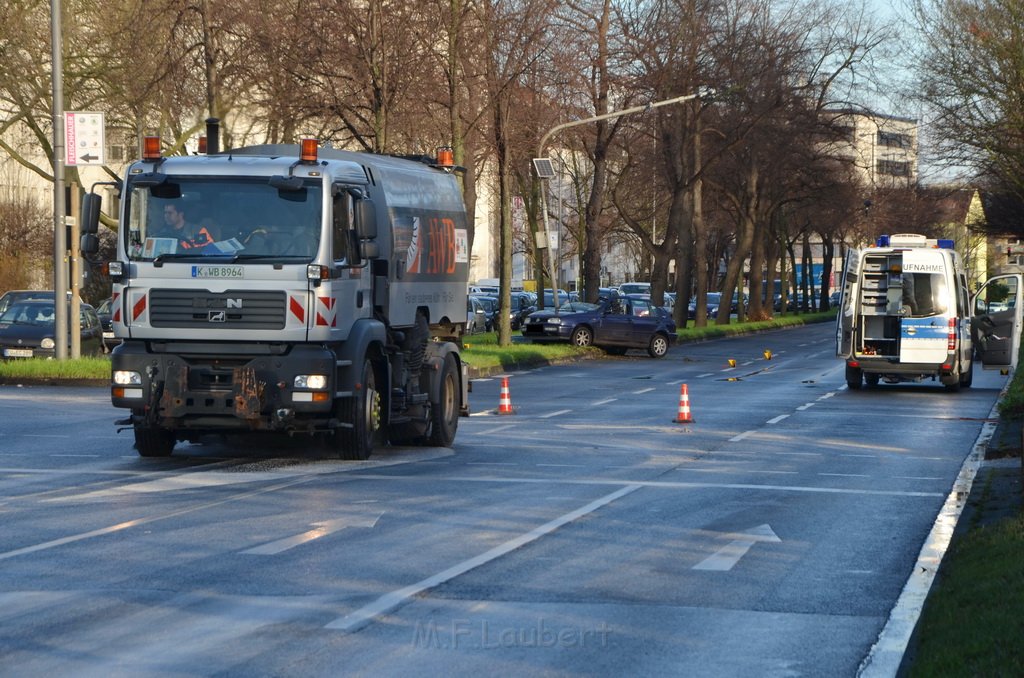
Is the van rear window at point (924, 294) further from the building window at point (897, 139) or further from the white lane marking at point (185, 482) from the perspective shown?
the building window at point (897, 139)

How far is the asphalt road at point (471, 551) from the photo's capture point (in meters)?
7.31

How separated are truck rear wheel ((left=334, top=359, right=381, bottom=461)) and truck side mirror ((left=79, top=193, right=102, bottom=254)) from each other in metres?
2.95

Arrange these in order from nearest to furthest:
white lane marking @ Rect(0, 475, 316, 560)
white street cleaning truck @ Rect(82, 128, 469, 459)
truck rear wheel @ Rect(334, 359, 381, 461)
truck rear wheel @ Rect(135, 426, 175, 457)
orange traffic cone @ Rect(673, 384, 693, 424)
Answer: white lane marking @ Rect(0, 475, 316, 560) → white street cleaning truck @ Rect(82, 128, 469, 459) → truck rear wheel @ Rect(334, 359, 381, 461) → truck rear wheel @ Rect(135, 426, 175, 457) → orange traffic cone @ Rect(673, 384, 693, 424)

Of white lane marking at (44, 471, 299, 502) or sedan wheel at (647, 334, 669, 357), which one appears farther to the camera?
sedan wheel at (647, 334, 669, 357)

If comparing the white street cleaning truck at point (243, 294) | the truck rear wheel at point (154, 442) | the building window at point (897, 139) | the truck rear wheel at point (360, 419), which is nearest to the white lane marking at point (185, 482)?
the white street cleaning truck at point (243, 294)

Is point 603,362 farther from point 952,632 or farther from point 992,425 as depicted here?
point 952,632

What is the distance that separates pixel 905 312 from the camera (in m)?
29.4

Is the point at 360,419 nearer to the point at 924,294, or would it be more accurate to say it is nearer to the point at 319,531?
the point at 319,531

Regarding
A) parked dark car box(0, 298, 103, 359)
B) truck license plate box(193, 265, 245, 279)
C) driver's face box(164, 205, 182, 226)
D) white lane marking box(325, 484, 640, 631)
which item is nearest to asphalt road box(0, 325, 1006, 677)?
white lane marking box(325, 484, 640, 631)

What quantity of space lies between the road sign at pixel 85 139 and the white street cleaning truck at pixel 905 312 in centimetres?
1421

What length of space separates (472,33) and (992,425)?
1843 cm

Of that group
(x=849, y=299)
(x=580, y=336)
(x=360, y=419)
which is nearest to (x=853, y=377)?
(x=849, y=299)

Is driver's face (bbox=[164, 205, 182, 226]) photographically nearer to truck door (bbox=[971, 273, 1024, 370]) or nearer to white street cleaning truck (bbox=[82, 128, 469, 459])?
white street cleaning truck (bbox=[82, 128, 469, 459])

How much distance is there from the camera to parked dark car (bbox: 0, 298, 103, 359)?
32.3m
